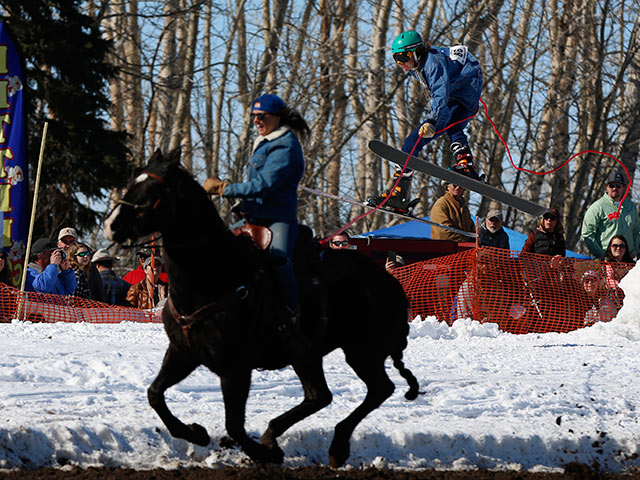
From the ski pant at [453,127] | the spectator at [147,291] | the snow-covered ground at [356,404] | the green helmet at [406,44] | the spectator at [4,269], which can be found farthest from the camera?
the spectator at [147,291]

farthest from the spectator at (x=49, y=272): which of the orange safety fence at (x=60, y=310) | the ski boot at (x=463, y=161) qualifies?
the ski boot at (x=463, y=161)

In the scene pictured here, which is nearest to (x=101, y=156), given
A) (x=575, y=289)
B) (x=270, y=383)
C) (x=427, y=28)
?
(x=427, y=28)

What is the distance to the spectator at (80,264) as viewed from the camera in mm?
12039

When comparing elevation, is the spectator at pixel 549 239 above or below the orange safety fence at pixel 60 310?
above

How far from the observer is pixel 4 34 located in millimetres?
12523

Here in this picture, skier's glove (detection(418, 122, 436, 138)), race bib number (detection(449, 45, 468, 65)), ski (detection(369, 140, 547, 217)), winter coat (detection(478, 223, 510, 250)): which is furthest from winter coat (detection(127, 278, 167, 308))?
race bib number (detection(449, 45, 468, 65))

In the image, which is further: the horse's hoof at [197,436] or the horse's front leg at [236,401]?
the horse's hoof at [197,436]

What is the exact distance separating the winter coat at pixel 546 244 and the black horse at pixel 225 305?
23.9 feet

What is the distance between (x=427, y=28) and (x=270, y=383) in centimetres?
1812

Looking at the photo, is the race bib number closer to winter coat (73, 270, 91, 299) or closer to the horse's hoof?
the horse's hoof

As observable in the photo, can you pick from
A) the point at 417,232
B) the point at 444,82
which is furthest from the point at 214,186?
the point at 417,232

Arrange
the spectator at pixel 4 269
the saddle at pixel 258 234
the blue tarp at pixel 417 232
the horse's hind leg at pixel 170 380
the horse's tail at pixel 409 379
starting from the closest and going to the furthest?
1. the horse's hind leg at pixel 170 380
2. the saddle at pixel 258 234
3. the horse's tail at pixel 409 379
4. the spectator at pixel 4 269
5. the blue tarp at pixel 417 232

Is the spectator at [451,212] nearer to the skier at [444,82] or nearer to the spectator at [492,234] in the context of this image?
the spectator at [492,234]

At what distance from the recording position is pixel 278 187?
5.64 meters
